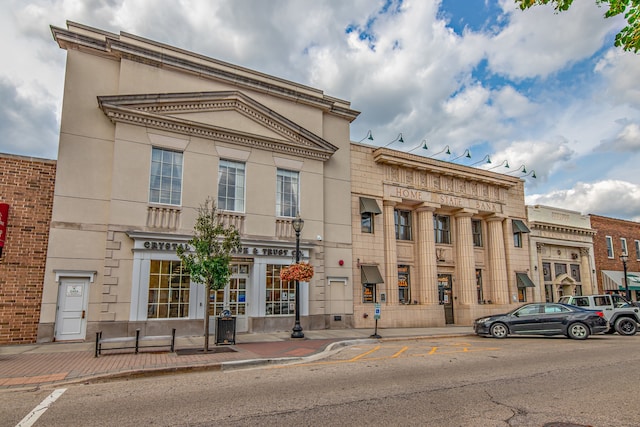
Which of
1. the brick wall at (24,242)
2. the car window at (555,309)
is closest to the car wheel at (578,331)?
the car window at (555,309)

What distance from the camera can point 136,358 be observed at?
1105cm

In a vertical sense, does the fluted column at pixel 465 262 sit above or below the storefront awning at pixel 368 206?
below

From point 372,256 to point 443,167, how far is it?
23.5ft

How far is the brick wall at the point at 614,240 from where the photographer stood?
103 feet

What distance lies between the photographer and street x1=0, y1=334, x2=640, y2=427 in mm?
6230

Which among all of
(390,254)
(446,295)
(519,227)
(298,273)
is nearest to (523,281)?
(519,227)

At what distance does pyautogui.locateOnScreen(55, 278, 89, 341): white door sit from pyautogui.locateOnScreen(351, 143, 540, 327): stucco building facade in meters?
11.6

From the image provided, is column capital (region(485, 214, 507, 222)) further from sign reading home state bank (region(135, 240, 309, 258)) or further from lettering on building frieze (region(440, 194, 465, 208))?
sign reading home state bank (region(135, 240, 309, 258))

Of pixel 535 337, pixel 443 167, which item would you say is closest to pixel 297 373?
pixel 535 337

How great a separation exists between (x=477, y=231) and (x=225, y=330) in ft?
61.6

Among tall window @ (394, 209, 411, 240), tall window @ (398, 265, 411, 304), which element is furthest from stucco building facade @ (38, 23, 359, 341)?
tall window @ (394, 209, 411, 240)

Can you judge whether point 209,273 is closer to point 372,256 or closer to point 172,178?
point 172,178

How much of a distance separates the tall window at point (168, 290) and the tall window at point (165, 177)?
248 centimetres

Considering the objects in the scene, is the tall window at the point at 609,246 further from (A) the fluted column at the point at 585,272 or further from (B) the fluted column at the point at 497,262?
(B) the fluted column at the point at 497,262
